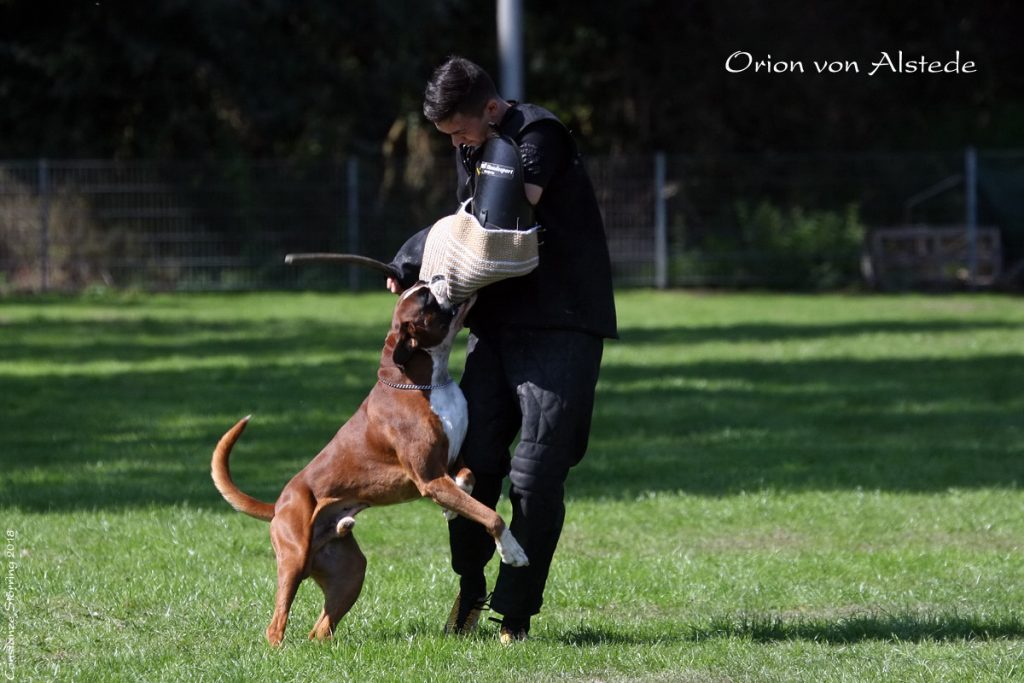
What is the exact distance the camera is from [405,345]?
5.04m

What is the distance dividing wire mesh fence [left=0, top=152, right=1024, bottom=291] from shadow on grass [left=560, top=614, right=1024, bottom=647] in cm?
1708

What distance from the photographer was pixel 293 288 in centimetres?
2258

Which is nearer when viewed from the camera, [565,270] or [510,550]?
[510,550]

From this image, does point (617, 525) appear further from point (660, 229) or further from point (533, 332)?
point (660, 229)

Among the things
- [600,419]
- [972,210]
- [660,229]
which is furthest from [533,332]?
[972,210]

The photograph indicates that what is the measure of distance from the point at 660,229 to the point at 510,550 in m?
18.1

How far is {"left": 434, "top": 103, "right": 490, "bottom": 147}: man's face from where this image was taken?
15.8ft

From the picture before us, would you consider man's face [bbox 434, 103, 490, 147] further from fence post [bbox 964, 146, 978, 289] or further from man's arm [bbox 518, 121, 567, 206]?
fence post [bbox 964, 146, 978, 289]

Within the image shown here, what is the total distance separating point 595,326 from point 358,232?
58.1ft

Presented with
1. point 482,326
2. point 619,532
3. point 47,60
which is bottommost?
point 619,532

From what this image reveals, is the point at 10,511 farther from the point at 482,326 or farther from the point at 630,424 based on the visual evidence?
the point at 630,424

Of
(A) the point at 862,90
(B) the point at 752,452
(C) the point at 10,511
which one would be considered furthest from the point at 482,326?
(A) the point at 862,90

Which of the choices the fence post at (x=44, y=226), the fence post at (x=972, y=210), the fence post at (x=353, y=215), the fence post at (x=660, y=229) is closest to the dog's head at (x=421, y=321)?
the fence post at (x=353, y=215)

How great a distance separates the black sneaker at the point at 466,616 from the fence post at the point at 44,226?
17.7 metres
